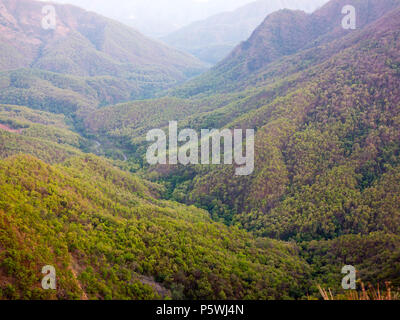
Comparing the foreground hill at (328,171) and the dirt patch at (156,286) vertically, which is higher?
the foreground hill at (328,171)

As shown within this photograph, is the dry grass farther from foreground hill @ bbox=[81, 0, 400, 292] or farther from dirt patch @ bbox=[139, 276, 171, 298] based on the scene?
dirt patch @ bbox=[139, 276, 171, 298]

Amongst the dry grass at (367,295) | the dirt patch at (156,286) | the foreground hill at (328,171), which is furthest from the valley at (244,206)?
the dry grass at (367,295)

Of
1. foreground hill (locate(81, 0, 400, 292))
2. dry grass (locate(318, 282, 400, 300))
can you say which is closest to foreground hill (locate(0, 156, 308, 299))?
foreground hill (locate(81, 0, 400, 292))

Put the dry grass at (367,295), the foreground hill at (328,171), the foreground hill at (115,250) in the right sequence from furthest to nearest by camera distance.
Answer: the foreground hill at (328,171) → the foreground hill at (115,250) → the dry grass at (367,295)

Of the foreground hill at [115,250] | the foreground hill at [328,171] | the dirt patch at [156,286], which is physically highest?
the foreground hill at [328,171]

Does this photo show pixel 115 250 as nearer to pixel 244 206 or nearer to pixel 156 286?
pixel 156 286

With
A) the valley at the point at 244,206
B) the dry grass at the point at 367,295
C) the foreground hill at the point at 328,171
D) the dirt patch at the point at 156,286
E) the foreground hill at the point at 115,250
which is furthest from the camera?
the foreground hill at the point at 328,171

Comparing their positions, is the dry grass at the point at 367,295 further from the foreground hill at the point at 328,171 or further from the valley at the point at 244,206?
the foreground hill at the point at 328,171

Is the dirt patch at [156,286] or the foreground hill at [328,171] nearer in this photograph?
the dirt patch at [156,286]
